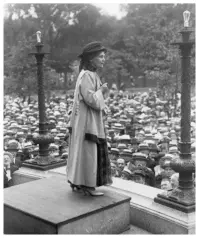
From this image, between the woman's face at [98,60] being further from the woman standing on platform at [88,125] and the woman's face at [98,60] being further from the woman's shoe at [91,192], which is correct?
the woman's shoe at [91,192]

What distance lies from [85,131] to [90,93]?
47 centimetres

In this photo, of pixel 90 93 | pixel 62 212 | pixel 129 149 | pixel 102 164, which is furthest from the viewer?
pixel 129 149

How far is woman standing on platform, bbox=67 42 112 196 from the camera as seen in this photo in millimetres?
4652

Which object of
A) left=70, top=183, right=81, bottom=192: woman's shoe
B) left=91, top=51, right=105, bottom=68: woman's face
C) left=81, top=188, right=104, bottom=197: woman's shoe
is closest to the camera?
left=91, top=51, right=105, bottom=68: woman's face

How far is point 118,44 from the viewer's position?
3491 centimetres

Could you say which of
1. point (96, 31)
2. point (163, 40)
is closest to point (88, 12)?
point (96, 31)

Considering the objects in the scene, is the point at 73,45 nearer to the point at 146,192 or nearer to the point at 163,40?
the point at 163,40

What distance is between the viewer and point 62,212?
172 inches

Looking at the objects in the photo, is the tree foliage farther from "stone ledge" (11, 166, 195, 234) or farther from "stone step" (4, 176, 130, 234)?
"stone step" (4, 176, 130, 234)

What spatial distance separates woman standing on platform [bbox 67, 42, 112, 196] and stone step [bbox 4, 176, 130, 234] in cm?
28

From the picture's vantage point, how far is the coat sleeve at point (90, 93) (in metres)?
4.57

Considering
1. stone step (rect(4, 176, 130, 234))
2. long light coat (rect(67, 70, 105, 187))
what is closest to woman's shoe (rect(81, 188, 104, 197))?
stone step (rect(4, 176, 130, 234))

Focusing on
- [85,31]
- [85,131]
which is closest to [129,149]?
[85,131]

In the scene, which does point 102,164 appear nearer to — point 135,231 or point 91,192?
point 91,192
